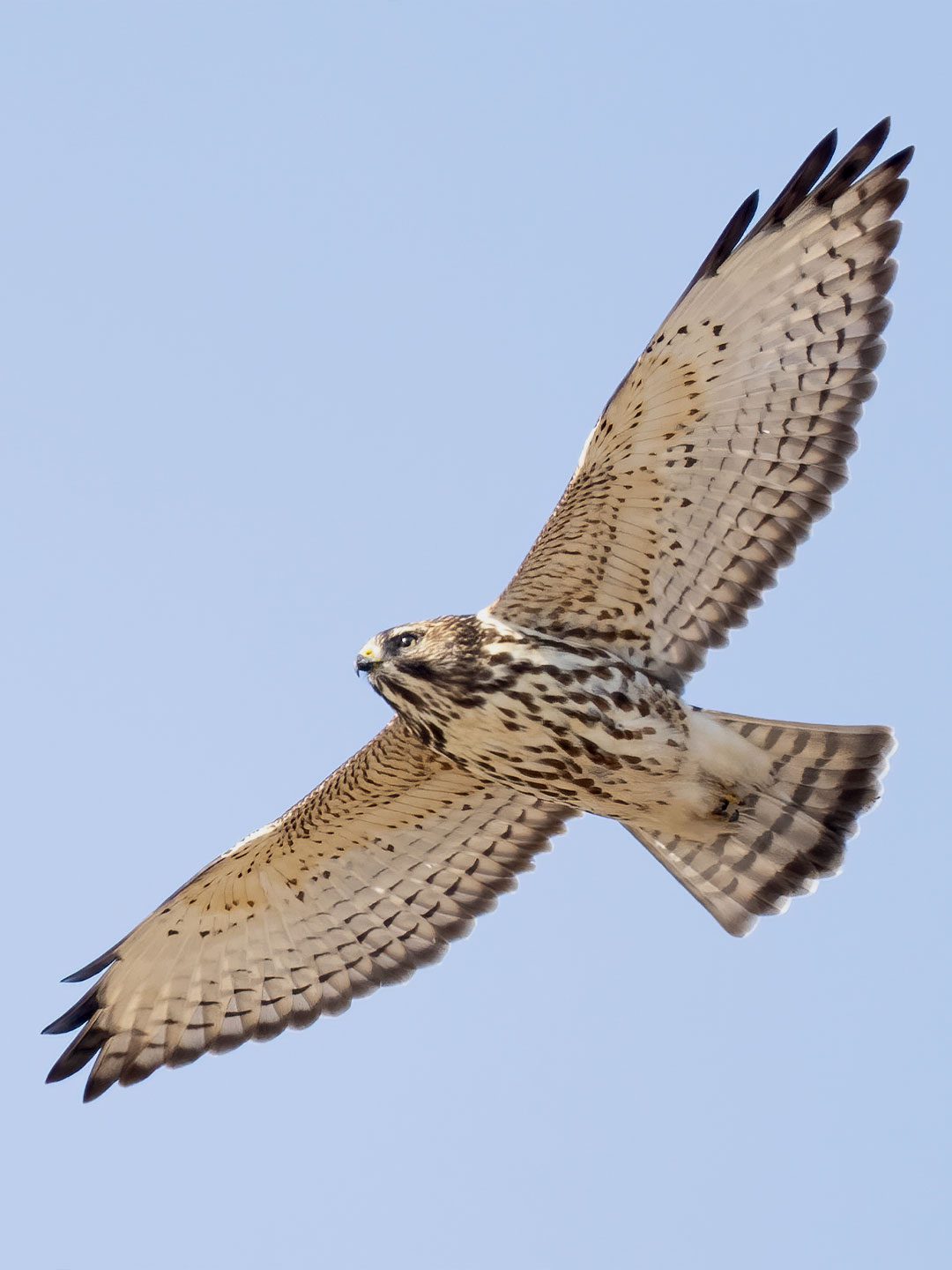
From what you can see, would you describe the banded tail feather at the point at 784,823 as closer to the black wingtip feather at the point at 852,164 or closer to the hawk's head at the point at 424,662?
the hawk's head at the point at 424,662

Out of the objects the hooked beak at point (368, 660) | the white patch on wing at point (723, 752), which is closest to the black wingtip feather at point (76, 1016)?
the hooked beak at point (368, 660)

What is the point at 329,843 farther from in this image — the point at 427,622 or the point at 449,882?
the point at 427,622

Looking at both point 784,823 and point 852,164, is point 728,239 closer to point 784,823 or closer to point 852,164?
point 852,164

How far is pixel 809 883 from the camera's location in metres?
10.0

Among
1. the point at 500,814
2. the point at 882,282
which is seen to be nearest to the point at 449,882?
the point at 500,814

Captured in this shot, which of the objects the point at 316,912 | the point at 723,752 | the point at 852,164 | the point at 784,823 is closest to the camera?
the point at 852,164

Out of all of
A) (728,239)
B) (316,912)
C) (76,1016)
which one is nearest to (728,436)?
(728,239)

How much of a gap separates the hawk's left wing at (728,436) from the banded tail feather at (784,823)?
0.61 metres

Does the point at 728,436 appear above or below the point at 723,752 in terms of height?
above

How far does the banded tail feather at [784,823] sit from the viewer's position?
981cm

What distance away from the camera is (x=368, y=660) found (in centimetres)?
974

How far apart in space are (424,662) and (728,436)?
1.77 meters

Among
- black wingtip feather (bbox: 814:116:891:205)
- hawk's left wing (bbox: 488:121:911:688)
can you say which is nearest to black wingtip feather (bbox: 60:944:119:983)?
hawk's left wing (bbox: 488:121:911:688)

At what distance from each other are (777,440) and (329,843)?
3.17 metres
